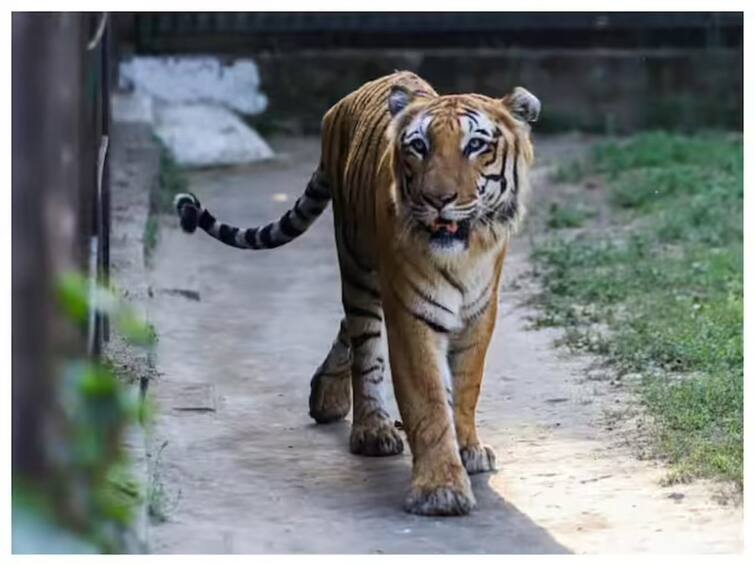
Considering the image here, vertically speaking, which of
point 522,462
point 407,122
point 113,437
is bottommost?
point 522,462

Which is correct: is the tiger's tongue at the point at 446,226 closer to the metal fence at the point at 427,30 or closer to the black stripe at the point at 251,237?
the black stripe at the point at 251,237

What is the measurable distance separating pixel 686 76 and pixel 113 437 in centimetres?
1212

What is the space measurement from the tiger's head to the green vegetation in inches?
37.6

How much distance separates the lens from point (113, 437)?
2623 millimetres

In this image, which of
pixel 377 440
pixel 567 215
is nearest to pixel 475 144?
pixel 377 440

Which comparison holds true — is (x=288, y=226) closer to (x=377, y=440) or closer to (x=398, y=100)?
(x=377, y=440)

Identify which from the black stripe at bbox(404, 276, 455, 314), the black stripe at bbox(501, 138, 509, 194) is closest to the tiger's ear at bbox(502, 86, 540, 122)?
the black stripe at bbox(501, 138, 509, 194)

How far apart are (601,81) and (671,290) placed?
6223mm

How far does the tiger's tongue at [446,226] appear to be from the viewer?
5.02 metres

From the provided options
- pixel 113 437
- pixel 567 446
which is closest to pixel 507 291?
pixel 567 446

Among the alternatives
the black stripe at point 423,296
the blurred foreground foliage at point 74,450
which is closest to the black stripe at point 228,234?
the black stripe at point 423,296

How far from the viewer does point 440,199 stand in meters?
4.98
